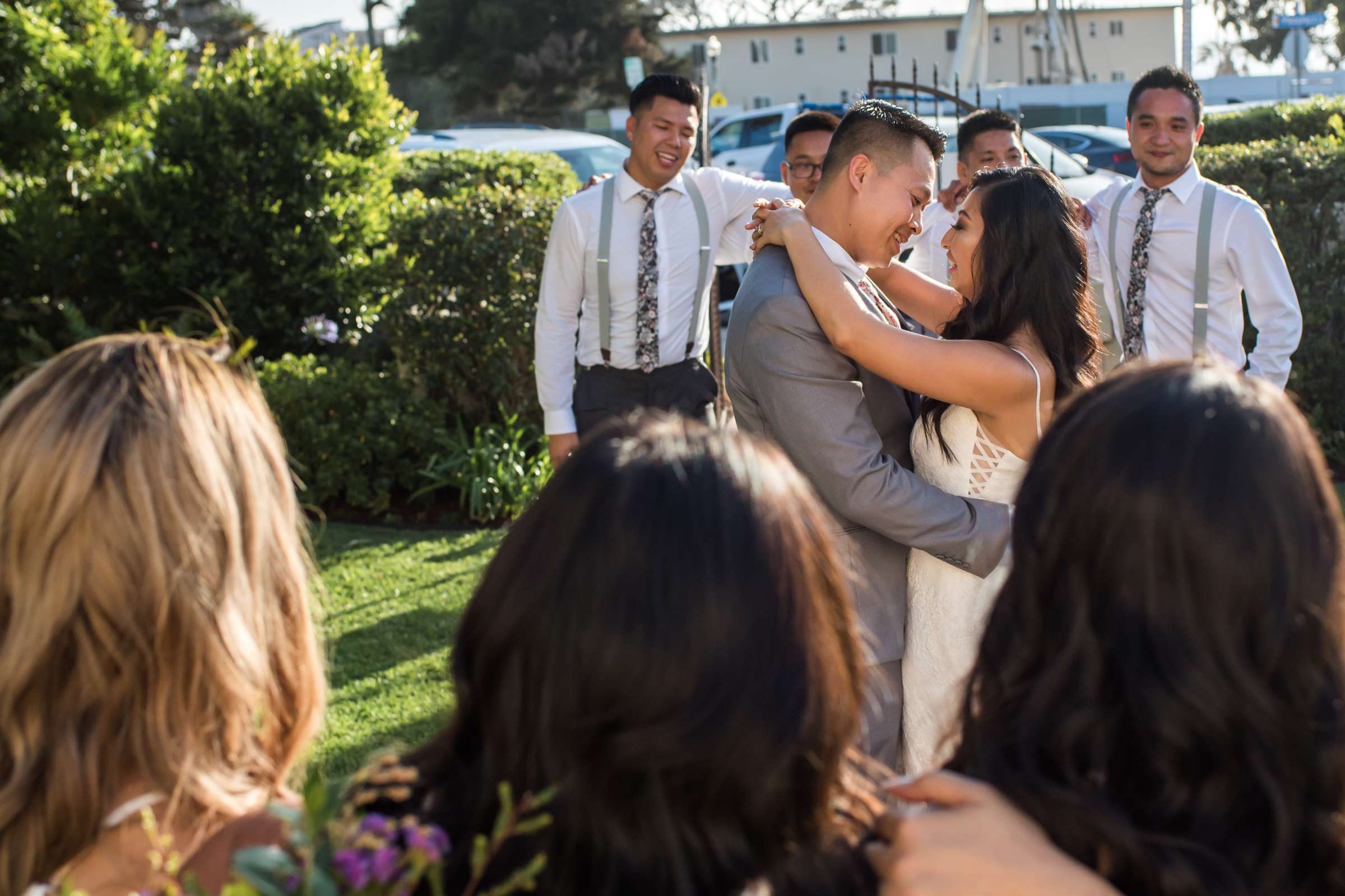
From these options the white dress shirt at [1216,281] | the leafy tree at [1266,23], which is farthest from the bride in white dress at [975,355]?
the leafy tree at [1266,23]

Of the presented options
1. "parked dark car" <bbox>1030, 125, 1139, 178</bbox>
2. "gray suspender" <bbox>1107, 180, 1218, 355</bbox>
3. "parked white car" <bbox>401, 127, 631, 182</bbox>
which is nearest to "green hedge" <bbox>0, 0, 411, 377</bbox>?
"gray suspender" <bbox>1107, 180, 1218, 355</bbox>

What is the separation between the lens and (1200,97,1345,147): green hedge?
1052 centimetres

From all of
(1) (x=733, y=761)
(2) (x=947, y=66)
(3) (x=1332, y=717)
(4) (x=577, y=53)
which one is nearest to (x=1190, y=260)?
(3) (x=1332, y=717)

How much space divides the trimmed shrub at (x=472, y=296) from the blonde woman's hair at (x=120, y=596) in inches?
247

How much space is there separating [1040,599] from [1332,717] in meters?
0.33

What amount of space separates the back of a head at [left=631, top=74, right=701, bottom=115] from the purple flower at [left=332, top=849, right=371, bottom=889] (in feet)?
15.0

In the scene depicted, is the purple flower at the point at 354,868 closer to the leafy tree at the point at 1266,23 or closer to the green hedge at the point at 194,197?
the green hedge at the point at 194,197

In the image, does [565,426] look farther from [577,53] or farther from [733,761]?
[577,53]

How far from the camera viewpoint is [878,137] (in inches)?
134

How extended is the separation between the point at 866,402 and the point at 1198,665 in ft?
6.28

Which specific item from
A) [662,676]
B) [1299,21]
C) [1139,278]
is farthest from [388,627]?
[1299,21]

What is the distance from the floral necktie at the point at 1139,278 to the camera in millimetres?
5012

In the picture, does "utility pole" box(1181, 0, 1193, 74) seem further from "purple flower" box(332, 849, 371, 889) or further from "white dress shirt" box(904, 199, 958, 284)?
"purple flower" box(332, 849, 371, 889)

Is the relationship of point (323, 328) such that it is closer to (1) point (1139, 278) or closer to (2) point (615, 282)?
(2) point (615, 282)
